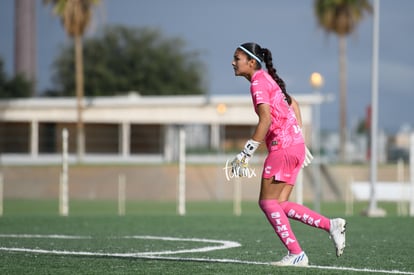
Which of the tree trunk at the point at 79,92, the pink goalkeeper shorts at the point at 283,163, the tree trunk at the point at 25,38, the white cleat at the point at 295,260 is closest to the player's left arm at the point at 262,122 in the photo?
the pink goalkeeper shorts at the point at 283,163

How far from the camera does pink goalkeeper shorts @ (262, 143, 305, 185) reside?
30.7ft

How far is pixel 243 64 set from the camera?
31.3 feet

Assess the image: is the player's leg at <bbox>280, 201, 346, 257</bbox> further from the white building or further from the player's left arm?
the white building

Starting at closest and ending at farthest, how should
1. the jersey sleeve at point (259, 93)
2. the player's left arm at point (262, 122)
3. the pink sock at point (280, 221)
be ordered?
the player's left arm at point (262, 122), the jersey sleeve at point (259, 93), the pink sock at point (280, 221)

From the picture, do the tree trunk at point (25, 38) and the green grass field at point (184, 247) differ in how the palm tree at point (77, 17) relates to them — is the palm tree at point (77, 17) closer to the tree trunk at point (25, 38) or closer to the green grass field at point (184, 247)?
the tree trunk at point (25, 38)

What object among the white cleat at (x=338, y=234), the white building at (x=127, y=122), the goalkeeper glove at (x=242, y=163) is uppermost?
the goalkeeper glove at (x=242, y=163)

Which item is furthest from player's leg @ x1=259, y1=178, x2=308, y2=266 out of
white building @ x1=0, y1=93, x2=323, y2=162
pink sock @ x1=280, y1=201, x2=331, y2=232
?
white building @ x1=0, y1=93, x2=323, y2=162

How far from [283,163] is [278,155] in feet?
0.30

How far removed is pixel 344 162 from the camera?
52.2 m

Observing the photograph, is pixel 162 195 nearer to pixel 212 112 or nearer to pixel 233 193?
pixel 233 193

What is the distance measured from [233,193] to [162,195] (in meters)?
3.39

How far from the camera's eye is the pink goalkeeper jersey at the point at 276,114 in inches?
369

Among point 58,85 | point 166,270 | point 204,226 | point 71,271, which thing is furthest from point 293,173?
point 58,85

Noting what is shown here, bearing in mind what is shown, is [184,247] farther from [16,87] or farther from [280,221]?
[16,87]
